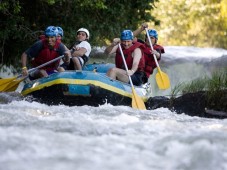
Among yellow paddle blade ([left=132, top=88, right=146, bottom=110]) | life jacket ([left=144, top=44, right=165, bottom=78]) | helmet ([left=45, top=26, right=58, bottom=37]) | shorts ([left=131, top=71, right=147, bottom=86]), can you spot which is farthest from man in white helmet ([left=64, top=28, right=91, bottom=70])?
yellow paddle blade ([left=132, top=88, right=146, bottom=110])

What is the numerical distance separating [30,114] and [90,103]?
7.57ft

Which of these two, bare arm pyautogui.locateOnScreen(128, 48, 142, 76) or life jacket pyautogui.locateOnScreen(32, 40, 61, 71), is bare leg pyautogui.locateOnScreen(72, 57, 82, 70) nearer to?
life jacket pyautogui.locateOnScreen(32, 40, 61, 71)

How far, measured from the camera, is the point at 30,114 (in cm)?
592

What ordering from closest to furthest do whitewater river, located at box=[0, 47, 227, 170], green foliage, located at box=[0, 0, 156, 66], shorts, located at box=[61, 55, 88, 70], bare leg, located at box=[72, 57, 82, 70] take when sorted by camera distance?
1. whitewater river, located at box=[0, 47, 227, 170]
2. bare leg, located at box=[72, 57, 82, 70]
3. shorts, located at box=[61, 55, 88, 70]
4. green foliage, located at box=[0, 0, 156, 66]

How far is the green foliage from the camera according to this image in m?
11.2

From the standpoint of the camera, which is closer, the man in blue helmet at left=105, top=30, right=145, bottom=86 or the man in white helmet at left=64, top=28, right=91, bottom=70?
the man in blue helmet at left=105, top=30, right=145, bottom=86

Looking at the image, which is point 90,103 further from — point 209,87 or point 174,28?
point 174,28

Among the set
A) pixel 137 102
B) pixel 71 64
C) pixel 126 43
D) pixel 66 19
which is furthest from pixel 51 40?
pixel 66 19

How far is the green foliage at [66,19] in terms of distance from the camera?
11.2 metres

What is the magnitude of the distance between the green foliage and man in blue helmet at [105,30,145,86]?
232cm

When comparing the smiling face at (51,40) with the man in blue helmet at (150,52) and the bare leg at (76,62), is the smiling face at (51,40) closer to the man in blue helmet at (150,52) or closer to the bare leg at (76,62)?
the bare leg at (76,62)

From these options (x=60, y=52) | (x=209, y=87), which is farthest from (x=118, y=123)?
(x=60, y=52)

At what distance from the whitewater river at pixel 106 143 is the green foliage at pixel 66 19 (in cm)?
555

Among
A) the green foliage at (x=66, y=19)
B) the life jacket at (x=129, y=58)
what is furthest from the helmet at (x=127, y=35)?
the green foliage at (x=66, y=19)
